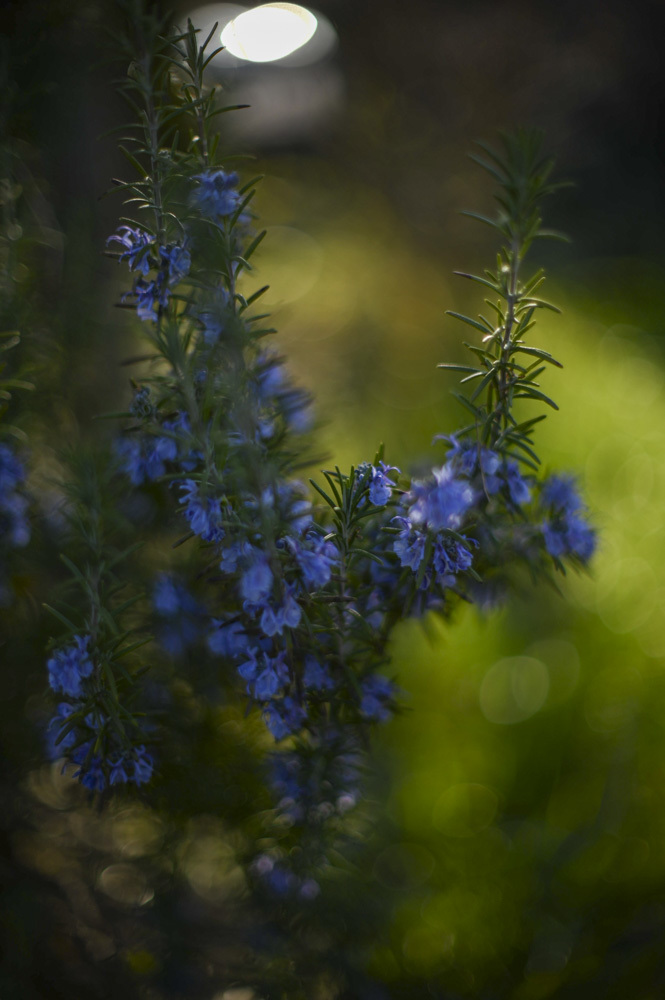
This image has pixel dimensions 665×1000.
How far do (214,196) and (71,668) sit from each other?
293 millimetres

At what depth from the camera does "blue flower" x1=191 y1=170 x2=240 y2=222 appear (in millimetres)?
354

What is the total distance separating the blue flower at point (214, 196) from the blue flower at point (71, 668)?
27 cm

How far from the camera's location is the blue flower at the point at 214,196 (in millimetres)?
354

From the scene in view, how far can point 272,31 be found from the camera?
66.6 inches

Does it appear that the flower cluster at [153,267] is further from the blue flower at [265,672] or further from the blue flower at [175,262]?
the blue flower at [265,672]

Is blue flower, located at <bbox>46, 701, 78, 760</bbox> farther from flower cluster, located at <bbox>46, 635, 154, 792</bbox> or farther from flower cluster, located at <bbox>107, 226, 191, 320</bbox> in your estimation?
flower cluster, located at <bbox>107, 226, 191, 320</bbox>

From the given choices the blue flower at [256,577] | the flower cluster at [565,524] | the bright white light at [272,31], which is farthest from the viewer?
the bright white light at [272,31]

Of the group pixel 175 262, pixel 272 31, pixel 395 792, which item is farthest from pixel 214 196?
pixel 272 31

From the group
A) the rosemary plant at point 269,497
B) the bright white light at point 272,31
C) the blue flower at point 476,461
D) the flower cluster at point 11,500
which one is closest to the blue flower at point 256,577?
the rosemary plant at point 269,497

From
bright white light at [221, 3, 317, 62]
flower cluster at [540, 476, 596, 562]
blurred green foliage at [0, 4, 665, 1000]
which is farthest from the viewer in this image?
bright white light at [221, 3, 317, 62]

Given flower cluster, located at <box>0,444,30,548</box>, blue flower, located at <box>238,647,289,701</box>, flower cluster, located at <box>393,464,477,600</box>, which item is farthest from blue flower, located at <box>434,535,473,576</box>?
flower cluster, located at <box>0,444,30,548</box>

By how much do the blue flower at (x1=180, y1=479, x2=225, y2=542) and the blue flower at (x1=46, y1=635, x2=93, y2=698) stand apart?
0.11 metres

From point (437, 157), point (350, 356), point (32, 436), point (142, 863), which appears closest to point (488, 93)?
point (437, 157)

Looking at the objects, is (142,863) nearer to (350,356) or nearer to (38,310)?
(38,310)
